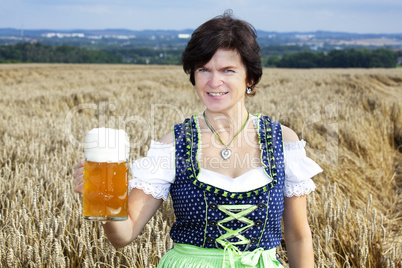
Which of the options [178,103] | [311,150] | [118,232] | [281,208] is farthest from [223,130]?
[178,103]

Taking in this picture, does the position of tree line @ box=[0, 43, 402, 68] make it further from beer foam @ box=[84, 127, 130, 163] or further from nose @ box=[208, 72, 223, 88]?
beer foam @ box=[84, 127, 130, 163]

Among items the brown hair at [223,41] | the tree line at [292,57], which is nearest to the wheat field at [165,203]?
the brown hair at [223,41]

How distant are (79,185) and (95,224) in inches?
40.6

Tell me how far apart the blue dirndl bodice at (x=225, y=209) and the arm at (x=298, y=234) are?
82mm

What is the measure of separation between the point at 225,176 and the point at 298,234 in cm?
37

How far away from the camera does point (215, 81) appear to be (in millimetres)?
1650

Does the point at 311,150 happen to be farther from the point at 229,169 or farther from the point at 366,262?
the point at 229,169

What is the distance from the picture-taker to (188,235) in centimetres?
161

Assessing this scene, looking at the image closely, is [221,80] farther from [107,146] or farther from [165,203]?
[165,203]

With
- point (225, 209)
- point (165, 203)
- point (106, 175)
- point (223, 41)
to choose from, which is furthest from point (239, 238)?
point (165, 203)

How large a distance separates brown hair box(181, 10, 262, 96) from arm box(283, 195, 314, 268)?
515mm

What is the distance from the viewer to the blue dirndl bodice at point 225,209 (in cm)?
156

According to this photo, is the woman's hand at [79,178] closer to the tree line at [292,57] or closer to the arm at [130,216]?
the arm at [130,216]

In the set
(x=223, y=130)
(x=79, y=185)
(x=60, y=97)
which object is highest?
(x=223, y=130)
